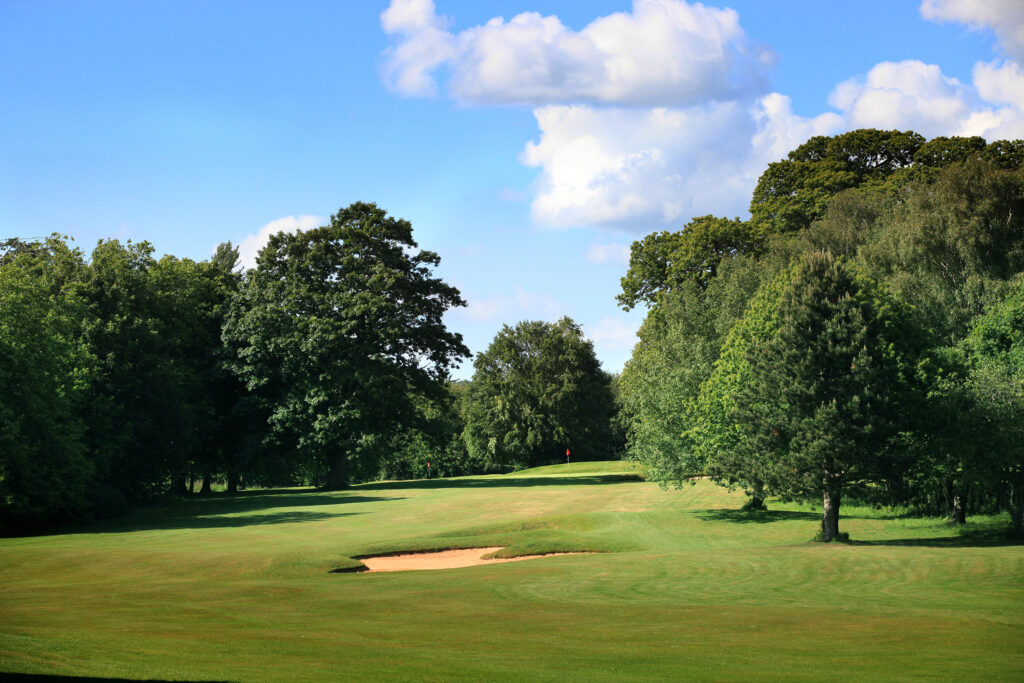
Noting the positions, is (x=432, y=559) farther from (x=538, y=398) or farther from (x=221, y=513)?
(x=538, y=398)

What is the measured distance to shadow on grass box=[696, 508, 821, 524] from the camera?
139 ft

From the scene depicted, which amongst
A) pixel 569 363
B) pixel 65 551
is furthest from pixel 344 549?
pixel 569 363

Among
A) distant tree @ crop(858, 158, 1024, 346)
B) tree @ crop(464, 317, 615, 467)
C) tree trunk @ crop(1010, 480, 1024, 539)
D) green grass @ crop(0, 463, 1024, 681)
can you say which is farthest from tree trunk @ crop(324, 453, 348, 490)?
tree trunk @ crop(1010, 480, 1024, 539)

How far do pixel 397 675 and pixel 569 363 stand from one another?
9479cm

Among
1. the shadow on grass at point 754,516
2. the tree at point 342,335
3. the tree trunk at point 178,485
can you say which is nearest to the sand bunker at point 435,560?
the shadow on grass at point 754,516

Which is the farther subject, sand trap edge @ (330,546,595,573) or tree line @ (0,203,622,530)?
tree line @ (0,203,622,530)

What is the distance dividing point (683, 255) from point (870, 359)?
4374 cm

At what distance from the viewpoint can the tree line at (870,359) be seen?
32.3 meters

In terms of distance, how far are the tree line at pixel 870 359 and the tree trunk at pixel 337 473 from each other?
80.0 feet

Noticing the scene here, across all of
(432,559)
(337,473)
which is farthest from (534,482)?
(432,559)

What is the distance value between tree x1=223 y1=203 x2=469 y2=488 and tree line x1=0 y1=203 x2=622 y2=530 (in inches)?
5.0

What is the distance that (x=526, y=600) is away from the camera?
22.5m

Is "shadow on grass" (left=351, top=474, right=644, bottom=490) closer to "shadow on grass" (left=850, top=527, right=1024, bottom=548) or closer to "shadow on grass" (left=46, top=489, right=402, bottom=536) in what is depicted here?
"shadow on grass" (left=46, top=489, right=402, bottom=536)

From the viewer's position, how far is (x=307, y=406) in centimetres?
6203
